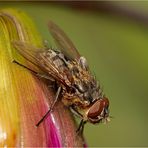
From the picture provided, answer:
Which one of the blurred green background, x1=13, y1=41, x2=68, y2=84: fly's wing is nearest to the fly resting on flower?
x1=13, y1=41, x2=68, y2=84: fly's wing

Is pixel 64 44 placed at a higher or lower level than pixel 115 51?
lower

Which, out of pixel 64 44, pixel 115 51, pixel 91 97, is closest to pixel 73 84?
pixel 91 97

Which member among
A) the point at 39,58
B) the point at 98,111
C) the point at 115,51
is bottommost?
the point at 98,111

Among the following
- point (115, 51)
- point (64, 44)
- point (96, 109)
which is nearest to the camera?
point (96, 109)

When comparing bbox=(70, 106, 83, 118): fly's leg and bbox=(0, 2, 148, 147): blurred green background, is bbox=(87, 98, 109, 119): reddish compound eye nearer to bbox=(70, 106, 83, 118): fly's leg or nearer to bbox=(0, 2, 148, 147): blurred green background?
bbox=(70, 106, 83, 118): fly's leg

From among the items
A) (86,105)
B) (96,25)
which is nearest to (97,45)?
(96,25)

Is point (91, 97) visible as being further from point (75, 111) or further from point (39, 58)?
point (39, 58)
